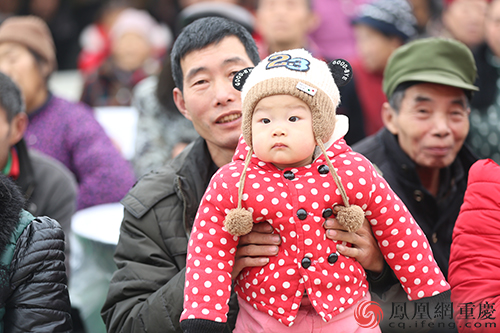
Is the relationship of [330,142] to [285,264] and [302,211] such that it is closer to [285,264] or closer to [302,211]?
[302,211]

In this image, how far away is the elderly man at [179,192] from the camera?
216 cm

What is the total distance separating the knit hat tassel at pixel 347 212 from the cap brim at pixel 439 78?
1116 millimetres

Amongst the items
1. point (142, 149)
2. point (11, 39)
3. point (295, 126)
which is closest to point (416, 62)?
point (295, 126)

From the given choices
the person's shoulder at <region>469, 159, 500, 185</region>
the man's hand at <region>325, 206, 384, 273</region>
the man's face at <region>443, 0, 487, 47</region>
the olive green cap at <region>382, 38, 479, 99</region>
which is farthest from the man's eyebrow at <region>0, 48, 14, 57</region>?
the man's face at <region>443, 0, 487, 47</region>

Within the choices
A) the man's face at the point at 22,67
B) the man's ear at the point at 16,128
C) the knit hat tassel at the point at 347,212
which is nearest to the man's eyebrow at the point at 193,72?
the knit hat tassel at the point at 347,212

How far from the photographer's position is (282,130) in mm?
1757

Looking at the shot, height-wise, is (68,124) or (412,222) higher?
(412,222)

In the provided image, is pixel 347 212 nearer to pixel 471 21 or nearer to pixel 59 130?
pixel 59 130

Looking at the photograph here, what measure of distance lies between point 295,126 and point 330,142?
18cm

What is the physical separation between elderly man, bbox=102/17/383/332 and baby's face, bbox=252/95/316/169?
53 cm

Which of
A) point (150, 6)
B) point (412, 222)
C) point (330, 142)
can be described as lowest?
point (150, 6)

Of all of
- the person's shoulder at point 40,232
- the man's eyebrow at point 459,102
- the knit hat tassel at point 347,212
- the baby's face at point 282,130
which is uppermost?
the baby's face at point 282,130

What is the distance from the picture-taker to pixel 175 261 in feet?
7.47

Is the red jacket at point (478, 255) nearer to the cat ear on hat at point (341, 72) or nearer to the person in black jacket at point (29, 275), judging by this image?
the cat ear on hat at point (341, 72)
